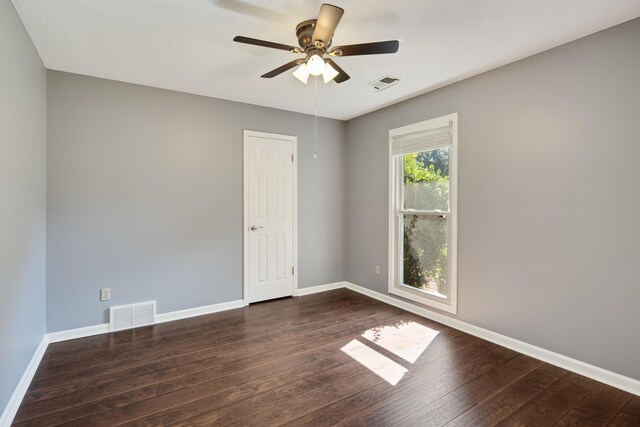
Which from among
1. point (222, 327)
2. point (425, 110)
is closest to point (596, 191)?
point (425, 110)

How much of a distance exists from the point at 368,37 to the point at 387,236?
2.46 meters

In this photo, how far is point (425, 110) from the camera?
3623 millimetres

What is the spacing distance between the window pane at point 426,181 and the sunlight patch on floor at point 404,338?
1294 mm

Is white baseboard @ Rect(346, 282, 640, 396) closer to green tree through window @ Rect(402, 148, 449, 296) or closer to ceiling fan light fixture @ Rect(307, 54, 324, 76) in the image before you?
green tree through window @ Rect(402, 148, 449, 296)

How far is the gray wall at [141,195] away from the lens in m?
3.06

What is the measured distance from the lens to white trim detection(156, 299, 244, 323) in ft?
11.6

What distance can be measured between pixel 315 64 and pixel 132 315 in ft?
10.0

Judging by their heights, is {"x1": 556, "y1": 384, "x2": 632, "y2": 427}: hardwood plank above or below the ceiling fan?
below

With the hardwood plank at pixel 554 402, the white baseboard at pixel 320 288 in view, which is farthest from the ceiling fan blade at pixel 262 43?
the white baseboard at pixel 320 288

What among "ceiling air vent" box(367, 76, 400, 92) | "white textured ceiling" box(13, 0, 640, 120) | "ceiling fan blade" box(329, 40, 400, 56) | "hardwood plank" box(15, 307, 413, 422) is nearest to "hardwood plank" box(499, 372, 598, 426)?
"hardwood plank" box(15, 307, 413, 422)

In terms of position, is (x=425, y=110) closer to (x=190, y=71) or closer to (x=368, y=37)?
(x=368, y=37)

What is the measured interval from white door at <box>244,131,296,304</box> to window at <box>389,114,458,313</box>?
1359 millimetres

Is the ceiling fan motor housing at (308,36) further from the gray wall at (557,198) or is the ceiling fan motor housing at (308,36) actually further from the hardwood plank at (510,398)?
the hardwood plank at (510,398)

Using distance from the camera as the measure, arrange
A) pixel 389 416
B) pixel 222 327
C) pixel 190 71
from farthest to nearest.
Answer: pixel 222 327
pixel 190 71
pixel 389 416
